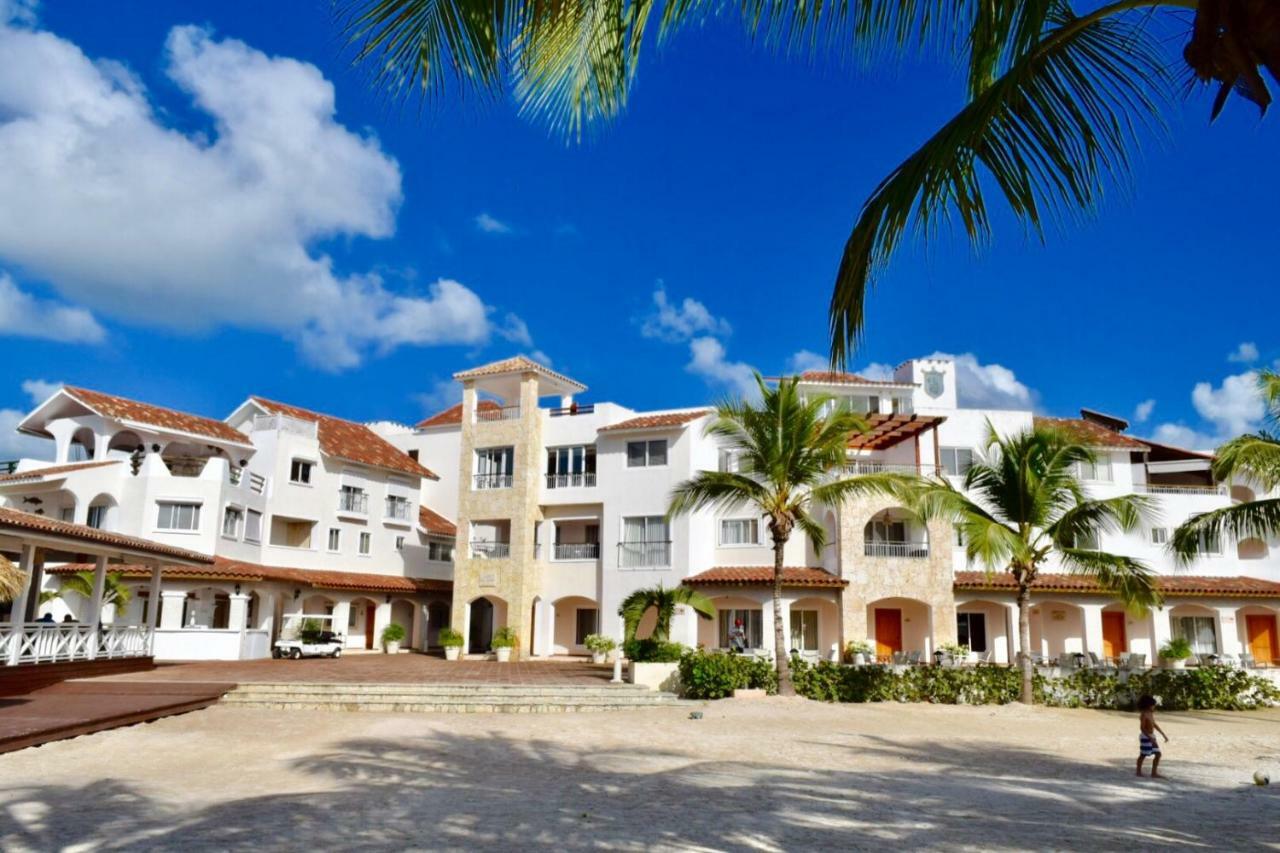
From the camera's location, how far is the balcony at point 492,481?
40938 mm

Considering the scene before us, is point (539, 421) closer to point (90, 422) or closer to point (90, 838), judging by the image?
point (90, 422)

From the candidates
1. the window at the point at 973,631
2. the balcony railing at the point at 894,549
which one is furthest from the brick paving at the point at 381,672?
the window at the point at 973,631

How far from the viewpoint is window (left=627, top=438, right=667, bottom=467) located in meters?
39.3

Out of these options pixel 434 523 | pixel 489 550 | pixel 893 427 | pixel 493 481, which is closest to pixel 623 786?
pixel 893 427

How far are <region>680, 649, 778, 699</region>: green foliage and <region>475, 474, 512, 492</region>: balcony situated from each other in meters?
16.7

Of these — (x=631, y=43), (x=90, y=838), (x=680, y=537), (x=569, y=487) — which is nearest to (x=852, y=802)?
(x=90, y=838)

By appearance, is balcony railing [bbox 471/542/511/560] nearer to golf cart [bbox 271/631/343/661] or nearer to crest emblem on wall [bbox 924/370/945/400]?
golf cart [bbox 271/631/343/661]

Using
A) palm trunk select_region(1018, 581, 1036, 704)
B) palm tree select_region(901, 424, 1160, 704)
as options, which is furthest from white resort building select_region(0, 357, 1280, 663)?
palm trunk select_region(1018, 581, 1036, 704)

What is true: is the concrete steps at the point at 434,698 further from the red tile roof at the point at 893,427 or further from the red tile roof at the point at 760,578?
the red tile roof at the point at 893,427

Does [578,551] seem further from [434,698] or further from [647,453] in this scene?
[434,698]

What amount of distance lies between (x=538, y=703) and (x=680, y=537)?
15050mm

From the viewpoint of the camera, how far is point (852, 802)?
11.9 m

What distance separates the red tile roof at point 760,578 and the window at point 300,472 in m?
18.2

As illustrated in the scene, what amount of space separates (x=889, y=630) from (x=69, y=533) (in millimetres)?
27415
